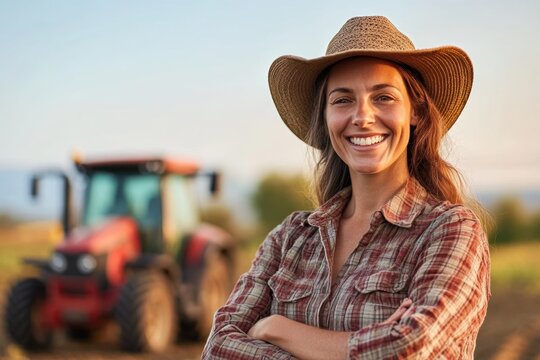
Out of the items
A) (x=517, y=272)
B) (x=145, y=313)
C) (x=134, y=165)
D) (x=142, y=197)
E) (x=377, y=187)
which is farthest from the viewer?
(x=517, y=272)

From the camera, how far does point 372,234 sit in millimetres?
2139

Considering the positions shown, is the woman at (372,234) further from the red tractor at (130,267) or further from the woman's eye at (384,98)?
the red tractor at (130,267)

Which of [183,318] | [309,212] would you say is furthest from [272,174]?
[309,212]

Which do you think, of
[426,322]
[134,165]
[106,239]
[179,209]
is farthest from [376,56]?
[179,209]

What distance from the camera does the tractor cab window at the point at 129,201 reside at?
8.05 metres

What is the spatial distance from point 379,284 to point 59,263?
599 centimetres

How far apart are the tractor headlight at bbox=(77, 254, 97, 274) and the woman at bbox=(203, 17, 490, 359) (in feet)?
17.7

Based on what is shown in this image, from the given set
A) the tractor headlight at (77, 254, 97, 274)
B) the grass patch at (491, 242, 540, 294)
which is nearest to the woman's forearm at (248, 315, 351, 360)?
the tractor headlight at (77, 254, 97, 274)

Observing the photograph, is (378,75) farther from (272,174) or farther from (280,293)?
(272,174)

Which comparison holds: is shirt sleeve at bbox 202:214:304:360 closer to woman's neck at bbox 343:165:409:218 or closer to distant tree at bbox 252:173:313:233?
woman's neck at bbox 343:165:409:218

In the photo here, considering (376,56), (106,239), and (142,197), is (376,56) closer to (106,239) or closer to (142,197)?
(106,239)

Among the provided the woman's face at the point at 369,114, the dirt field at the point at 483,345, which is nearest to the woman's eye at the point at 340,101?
the woman's face at the point at 369,114

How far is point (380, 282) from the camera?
79.3 inches

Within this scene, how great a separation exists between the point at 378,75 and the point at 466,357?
2.36ft
